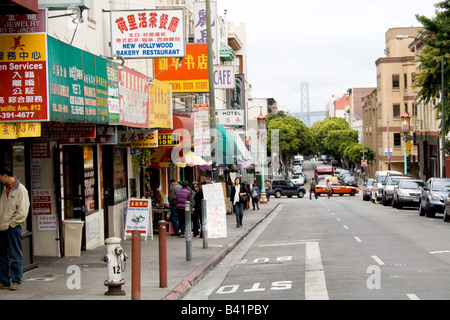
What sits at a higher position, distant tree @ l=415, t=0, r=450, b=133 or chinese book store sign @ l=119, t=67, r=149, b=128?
distant tree @ l=415, t=0, r=450, b=133

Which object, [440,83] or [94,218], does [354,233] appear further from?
[440,83]

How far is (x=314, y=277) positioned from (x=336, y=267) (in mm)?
1522

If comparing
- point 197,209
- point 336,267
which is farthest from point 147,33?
point 336,267

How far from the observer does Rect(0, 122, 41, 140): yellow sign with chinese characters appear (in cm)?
1117

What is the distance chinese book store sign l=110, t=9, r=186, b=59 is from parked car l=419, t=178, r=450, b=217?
53.6ft

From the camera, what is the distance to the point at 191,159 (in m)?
24.7

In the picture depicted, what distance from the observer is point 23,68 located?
36.9 ft

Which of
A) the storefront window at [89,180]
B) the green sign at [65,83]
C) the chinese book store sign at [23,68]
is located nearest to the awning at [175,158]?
the storefront window at [89,180]

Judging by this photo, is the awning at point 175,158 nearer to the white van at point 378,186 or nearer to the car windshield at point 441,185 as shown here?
the car windshield at point 441,185

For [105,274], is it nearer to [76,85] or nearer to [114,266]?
[114,266]

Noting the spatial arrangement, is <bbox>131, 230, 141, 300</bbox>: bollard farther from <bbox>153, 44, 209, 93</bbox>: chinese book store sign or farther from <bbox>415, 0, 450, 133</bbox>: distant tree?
<bbox>415, 0, 450, 133</bbox>: distant tree

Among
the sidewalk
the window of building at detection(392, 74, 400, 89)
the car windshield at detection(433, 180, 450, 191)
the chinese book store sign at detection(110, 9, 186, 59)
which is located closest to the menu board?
the sidewalk
